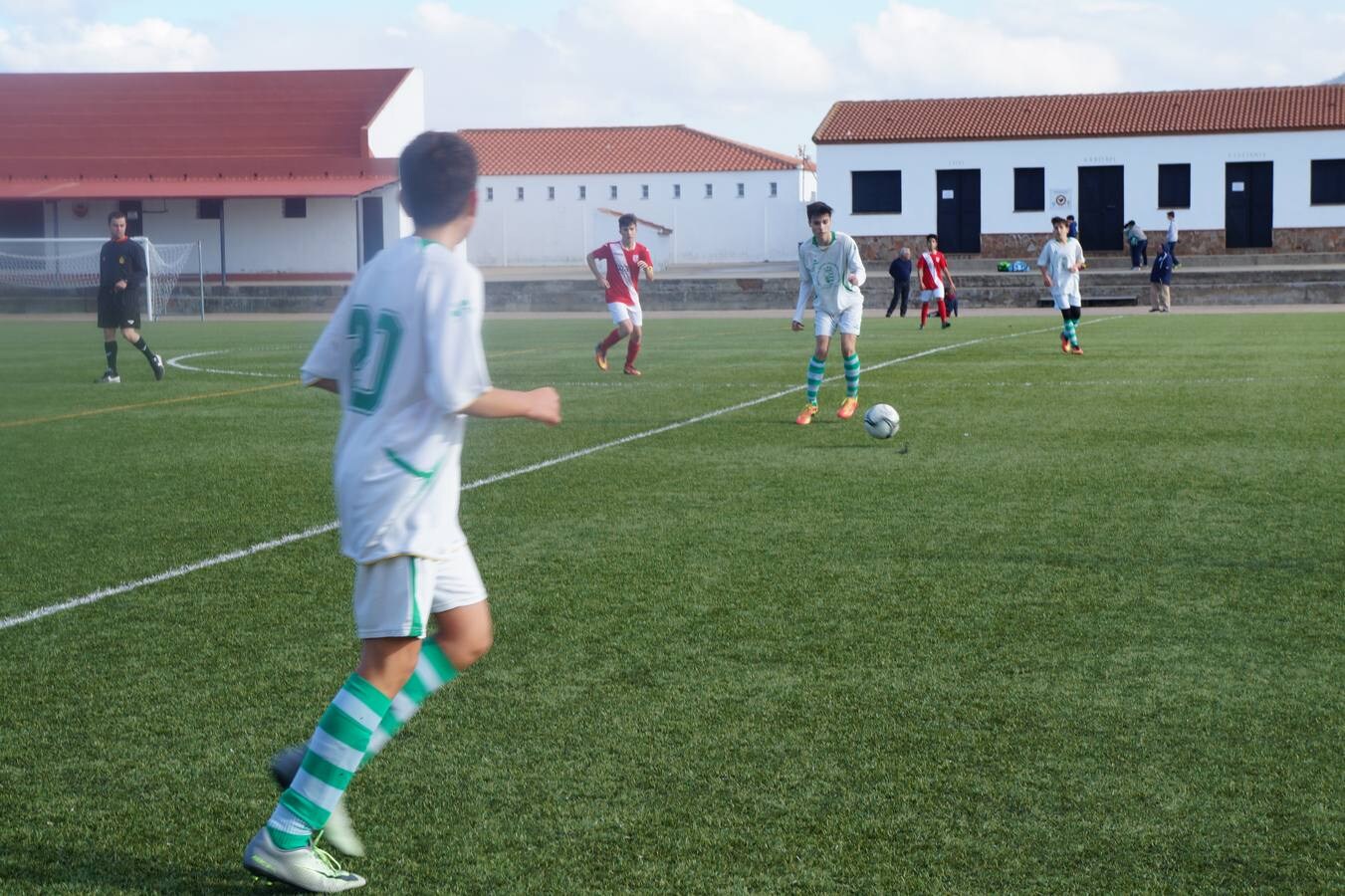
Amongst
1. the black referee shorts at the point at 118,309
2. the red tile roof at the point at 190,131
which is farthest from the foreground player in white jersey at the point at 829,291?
the red tile roof at the point at 190,131

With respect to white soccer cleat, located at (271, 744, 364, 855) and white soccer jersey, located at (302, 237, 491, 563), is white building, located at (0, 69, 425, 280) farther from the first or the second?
white soccer jersey, located at (302, 237, 491, 563)

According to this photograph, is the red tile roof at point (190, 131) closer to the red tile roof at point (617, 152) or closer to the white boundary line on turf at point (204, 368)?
the red tile roof at point (617, 152)

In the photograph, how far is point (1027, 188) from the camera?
5175 cm

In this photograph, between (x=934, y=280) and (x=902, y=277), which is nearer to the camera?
(x=934, y=280)

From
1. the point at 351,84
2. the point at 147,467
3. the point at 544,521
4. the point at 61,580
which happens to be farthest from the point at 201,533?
the point at 351,84

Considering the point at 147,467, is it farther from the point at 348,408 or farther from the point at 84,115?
the point at 84,115

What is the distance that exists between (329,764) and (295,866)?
23 centimetres

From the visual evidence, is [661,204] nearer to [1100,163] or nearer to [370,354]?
[1100,163]

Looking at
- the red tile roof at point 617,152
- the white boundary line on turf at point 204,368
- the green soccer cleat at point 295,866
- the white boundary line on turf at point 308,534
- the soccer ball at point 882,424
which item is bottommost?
the green soccer cleat at point 295,866

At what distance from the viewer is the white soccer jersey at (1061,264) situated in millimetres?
21719

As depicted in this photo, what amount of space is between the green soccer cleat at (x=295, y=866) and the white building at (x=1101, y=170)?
49626 millimetres

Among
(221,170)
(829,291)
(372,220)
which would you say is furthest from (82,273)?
(829,291)

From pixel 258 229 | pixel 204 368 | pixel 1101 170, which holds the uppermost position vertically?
pixel 1101 170

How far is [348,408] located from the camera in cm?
359
